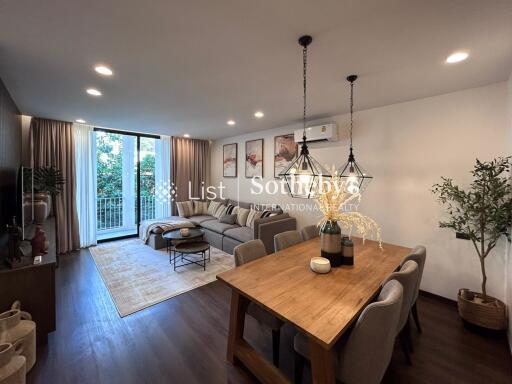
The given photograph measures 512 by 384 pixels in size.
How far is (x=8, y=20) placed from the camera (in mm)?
1452

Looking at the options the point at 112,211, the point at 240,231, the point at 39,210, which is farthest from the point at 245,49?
the point at 112,211

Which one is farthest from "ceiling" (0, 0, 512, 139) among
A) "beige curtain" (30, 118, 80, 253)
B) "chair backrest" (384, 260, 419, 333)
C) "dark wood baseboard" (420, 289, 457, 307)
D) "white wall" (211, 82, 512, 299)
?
"dark wood baseboard" (420, 289, 457, 307)

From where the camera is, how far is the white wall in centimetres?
238

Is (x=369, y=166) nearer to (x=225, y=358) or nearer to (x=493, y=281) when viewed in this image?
(x=493, y=281)

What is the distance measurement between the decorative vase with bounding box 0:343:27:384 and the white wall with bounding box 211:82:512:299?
12.9 feet

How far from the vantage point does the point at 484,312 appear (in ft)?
6.93

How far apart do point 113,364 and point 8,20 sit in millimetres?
2657

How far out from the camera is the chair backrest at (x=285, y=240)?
2.46m

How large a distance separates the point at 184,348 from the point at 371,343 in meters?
1.61

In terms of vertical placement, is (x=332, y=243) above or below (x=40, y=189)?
below

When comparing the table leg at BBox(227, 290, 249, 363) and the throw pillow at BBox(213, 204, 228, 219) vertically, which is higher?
the throw pillow at BBox(213, 204, 228, 219)

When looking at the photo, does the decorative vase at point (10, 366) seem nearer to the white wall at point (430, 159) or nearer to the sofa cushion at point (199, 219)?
the sofa cushion at point (199, 219)

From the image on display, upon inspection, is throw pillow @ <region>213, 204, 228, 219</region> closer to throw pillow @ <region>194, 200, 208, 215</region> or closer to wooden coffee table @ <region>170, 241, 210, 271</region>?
throw pillow @ <region>194, 200, 208, 215</region>

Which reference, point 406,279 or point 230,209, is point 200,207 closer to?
point 230,209
